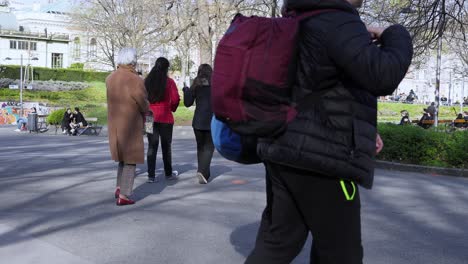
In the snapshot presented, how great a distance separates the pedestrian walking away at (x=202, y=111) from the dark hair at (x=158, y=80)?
355 millimetres

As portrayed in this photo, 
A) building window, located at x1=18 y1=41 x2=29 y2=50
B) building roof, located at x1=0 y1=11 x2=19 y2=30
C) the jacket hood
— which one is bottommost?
the jacket hood

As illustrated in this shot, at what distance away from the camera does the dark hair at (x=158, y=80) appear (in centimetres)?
946

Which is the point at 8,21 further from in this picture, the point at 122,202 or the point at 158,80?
the point at 122,202

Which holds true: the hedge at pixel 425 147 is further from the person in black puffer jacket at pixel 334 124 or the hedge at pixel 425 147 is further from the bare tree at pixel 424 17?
the person in black puffer jacket at pixel 334 124

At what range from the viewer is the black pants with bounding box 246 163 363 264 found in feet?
9.35

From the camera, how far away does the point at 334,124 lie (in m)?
2.80

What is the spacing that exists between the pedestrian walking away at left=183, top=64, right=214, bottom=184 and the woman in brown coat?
70.9 inches

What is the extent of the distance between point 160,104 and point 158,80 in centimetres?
36

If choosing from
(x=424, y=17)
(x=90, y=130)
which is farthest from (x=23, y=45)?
(x=424, y=17)

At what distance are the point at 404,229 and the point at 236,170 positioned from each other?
17.4 feet

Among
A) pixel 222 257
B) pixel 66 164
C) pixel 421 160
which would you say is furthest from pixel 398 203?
pixel 66 164

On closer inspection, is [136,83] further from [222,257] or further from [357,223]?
[357,223]

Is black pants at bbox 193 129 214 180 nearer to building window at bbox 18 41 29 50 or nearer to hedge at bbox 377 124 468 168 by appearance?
hedge at bbox 377 124 468 168

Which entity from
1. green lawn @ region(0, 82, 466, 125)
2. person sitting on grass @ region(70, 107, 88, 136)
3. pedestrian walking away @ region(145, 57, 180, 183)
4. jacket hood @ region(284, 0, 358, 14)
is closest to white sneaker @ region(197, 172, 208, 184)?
pedestrian walking away @ region(145, 57, 180, 183)
